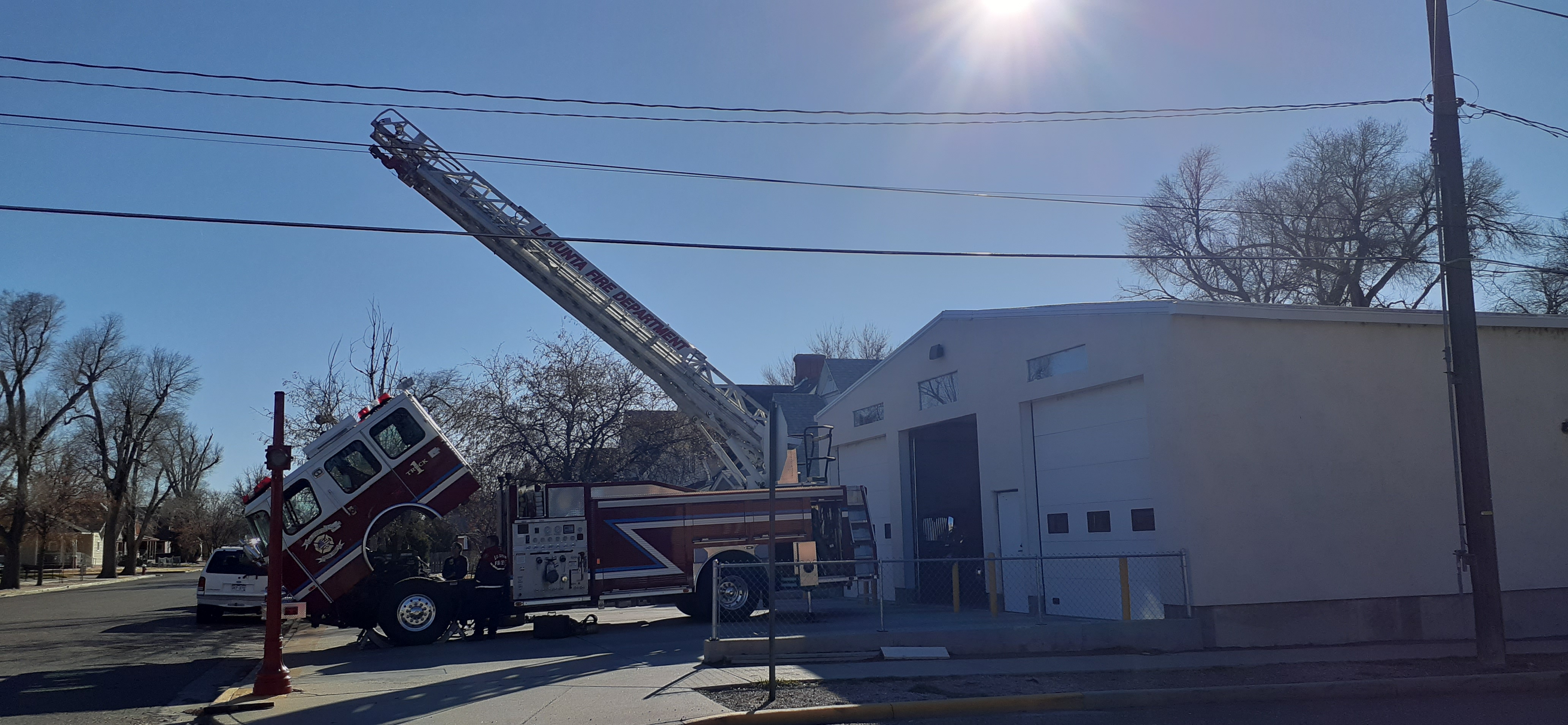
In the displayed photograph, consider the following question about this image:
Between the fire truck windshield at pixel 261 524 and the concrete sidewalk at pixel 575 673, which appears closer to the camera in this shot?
the concrete sidewalk at pixel 575 673

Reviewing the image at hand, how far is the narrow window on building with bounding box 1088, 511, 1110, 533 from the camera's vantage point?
51.6 feet

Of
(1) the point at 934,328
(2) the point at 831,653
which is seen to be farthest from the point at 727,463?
(2) the point at 831,653

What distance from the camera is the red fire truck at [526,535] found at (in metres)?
15.9

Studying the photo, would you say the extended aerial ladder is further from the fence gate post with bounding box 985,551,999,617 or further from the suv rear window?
the suv rear window

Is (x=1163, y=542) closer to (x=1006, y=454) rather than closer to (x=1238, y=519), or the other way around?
(x=1238, y=519)

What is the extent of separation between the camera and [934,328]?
20500mm

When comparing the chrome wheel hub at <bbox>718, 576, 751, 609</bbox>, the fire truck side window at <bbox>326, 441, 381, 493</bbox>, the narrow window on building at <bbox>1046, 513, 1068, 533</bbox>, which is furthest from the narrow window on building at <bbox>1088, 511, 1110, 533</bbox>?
the fire truck side window at <bbox>326, 441, 381, 493</bbox>

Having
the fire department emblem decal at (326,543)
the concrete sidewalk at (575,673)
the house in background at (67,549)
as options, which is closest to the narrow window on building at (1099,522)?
the concrete sidewalk at (575,673)

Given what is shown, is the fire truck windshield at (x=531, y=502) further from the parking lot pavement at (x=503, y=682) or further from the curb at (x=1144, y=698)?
the curb at (x=1144, y=698)

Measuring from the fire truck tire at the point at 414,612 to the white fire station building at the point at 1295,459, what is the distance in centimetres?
952

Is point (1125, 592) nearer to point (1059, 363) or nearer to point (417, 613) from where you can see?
point (1059, 363)

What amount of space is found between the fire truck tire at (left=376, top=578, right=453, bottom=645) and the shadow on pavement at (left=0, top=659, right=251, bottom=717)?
195 cm

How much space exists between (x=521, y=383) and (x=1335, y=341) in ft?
69.0

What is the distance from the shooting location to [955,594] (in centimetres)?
1738
